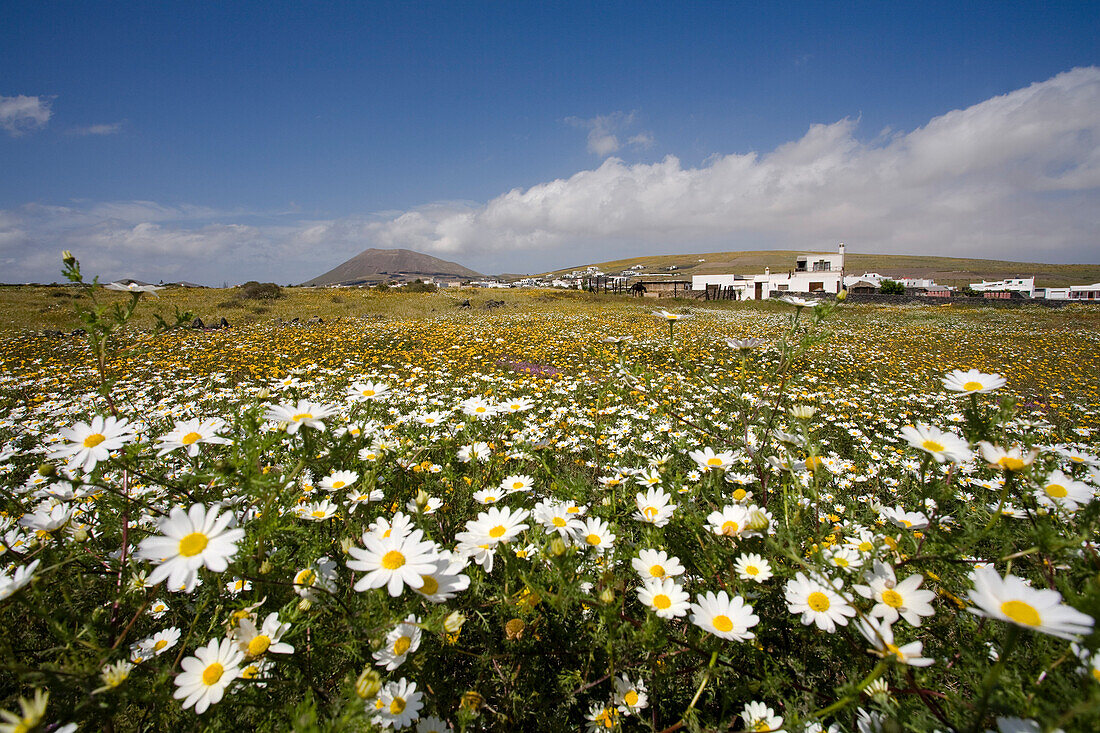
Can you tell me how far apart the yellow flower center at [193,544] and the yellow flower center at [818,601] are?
154cm

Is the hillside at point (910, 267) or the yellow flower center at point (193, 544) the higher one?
the hillside at point (910, 267)

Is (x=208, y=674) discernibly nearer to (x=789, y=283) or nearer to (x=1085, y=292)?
(x=789, y=283)

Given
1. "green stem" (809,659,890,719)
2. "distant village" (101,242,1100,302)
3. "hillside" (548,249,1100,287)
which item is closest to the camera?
"green stem" (809,659,890,719)

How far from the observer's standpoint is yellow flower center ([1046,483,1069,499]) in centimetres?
116

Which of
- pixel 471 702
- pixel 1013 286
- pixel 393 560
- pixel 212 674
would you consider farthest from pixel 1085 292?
pixel 212 674

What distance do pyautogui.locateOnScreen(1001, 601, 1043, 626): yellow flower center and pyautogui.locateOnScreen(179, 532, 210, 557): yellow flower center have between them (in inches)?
63.7

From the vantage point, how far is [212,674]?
106 cm

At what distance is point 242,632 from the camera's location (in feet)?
3.46

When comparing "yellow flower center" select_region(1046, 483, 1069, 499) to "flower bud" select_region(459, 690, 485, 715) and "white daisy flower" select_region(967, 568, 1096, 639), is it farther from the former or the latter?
"flower bud" select_region(459, 690, 485, 715)

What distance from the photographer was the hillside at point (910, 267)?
265 ft

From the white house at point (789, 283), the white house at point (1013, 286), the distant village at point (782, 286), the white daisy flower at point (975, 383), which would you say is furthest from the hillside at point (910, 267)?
the white daisy flower at point (975, 383)

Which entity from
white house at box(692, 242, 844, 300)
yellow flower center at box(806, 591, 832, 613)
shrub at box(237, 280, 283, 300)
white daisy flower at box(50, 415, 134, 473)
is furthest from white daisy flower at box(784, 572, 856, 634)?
white house at box(692, 242, 844, 300)

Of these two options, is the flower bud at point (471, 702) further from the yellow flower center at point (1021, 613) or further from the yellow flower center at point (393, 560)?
the yellow flower center at point (1021, 613)

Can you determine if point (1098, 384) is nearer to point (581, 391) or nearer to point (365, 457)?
point (581, 391)
